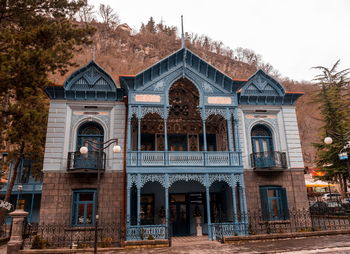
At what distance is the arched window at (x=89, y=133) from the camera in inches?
658

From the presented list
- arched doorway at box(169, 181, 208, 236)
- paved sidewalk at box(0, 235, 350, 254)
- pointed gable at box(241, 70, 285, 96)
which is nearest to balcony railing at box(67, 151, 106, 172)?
paved sidewalk at box(0, 235, 350, 254)

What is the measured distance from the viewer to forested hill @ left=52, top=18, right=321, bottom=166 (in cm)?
8300

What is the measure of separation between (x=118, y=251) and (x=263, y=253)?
6.46 meters

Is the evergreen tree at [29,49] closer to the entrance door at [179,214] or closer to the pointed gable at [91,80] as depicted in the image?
the pointed gable at [91,80]

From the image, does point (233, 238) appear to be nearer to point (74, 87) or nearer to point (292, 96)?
point (292, 96)

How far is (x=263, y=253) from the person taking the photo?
35.6 feet

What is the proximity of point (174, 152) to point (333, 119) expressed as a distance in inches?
759

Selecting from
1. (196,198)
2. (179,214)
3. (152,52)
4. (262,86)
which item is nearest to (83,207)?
(179,214)

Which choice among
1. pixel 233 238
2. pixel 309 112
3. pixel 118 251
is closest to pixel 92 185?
pixel 118 251

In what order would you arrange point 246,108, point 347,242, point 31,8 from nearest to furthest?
point 347,242
point 31,8
point 246,108

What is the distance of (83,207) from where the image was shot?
15.5 meters

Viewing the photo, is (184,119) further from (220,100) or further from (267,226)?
(267,226)

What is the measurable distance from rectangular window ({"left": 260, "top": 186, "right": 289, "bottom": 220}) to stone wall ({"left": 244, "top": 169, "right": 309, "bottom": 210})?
0.28 metres

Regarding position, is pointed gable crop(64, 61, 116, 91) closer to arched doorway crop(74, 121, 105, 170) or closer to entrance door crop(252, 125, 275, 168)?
arched doorway crop(74, 121, 105, 170)
